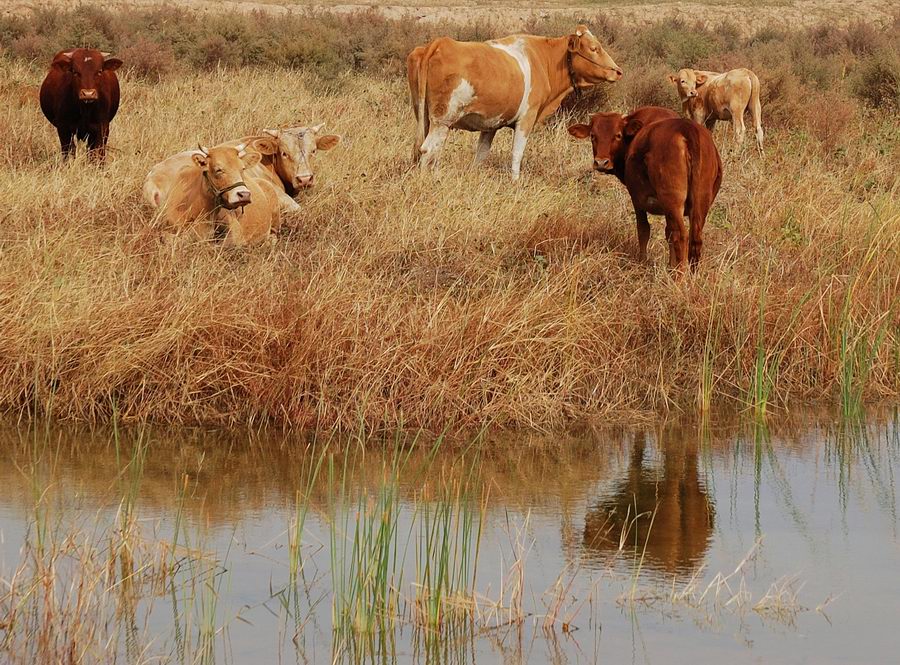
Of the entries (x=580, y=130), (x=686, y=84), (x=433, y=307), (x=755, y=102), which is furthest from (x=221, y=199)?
(x=686, y=84)

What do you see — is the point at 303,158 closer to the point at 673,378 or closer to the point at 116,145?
the point at 116,145

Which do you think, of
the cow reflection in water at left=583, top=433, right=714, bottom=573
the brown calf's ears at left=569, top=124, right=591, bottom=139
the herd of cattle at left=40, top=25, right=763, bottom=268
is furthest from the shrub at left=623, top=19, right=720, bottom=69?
the cow reflection in water at left=583, top=433, right=714, bottom=573

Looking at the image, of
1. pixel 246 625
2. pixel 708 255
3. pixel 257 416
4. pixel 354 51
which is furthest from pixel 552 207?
pixel 354 51

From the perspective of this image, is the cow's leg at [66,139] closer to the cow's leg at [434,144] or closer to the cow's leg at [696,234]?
the cow's leg at [434,144]

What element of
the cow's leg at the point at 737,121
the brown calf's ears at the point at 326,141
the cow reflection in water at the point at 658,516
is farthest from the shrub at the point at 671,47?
the cow reflection in water at the point at 658,516

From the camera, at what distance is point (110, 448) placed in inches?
257

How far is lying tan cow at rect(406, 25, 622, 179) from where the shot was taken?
1169 cm

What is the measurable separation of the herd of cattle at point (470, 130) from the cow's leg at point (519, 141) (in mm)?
13

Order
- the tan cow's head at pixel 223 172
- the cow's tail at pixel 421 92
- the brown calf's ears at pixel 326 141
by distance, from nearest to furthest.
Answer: the tan cow's head at pixel 223 172, the brown calf's ears at pixel 326 141, the cow's tail at pixel 421 92

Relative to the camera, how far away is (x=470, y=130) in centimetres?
1230

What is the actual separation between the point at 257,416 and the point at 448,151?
6100mm

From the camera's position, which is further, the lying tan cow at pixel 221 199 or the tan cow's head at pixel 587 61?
the tan cow's head at pixel 587 61

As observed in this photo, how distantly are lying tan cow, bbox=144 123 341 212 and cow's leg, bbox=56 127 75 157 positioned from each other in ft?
5.91

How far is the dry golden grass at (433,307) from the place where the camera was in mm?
6996
